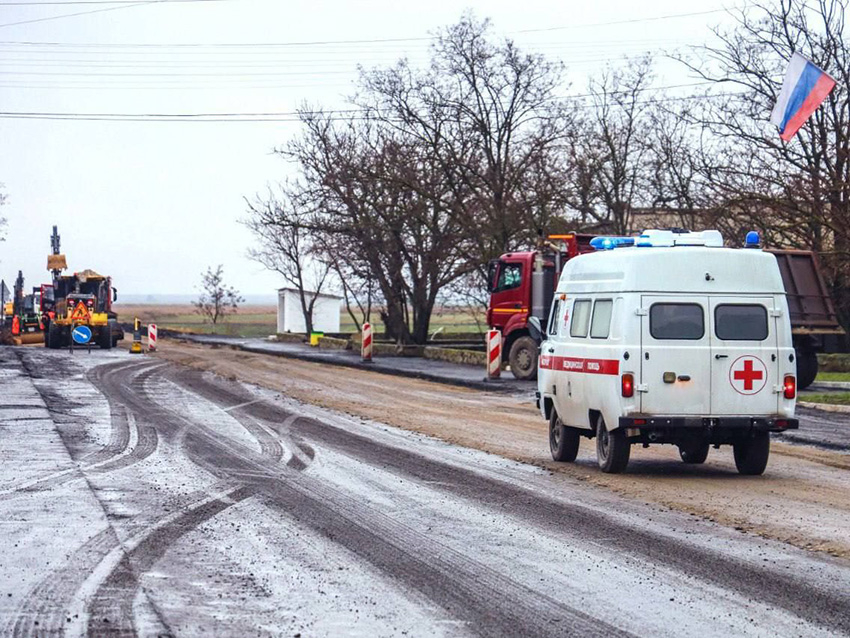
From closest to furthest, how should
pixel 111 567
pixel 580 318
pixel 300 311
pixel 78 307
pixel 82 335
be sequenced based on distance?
1. pixel 111 567
2. pixel 580 318
3. pixel 82 335
4. pixel 78 307
5. pixel 300 311

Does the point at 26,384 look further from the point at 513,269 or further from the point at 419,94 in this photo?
the point at 419,94

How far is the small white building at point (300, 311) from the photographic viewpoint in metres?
73.1

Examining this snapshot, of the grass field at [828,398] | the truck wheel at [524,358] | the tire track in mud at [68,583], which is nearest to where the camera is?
the tire track in mud at [68,583]

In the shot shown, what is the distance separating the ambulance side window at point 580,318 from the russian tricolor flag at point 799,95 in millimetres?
10882

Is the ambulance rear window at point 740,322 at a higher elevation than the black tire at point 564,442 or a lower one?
higher

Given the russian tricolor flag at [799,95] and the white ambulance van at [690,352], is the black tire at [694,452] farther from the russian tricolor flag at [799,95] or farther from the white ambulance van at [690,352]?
the russian tricolor flag at [799,95]

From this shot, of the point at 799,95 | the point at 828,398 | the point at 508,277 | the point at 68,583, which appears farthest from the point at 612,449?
the point at 508,277

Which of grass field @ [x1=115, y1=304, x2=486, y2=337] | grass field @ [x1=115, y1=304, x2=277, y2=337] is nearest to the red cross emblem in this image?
grass field @ [x1=115, y1=304, x2=486, y2=337]

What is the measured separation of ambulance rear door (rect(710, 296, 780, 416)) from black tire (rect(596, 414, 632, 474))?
993 mm

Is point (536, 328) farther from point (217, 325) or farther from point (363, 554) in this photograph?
point (217, 325)

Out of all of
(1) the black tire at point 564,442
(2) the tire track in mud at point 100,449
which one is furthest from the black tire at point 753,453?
(2) the tire track in mud at point 100,449

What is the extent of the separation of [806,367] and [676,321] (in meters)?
14.3

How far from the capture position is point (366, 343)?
131 ft

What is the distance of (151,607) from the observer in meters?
7.01
